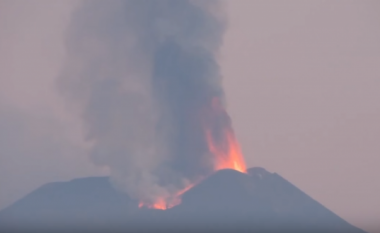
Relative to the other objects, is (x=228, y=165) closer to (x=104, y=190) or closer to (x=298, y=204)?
(x=298, y=204)

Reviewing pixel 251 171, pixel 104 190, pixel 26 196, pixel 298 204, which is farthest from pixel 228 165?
pixel 26 196

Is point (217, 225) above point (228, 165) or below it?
below

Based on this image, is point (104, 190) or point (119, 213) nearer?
point (119, 213)

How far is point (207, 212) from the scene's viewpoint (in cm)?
7956

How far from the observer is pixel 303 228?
79.3 metres

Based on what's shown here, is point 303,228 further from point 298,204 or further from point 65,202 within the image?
point 65,202

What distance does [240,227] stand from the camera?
254 ft

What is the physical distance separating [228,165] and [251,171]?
2.98 m

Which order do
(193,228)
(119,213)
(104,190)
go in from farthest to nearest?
1. (104,190)
2. (119,213)
3. (193,228)

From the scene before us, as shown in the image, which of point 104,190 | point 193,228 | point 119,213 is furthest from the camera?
point 104,190

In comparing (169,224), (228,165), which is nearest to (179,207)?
(169,224)

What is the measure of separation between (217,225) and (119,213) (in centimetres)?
1052

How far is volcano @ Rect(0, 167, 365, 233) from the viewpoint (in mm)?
78125

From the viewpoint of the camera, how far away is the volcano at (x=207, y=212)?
78125mm
